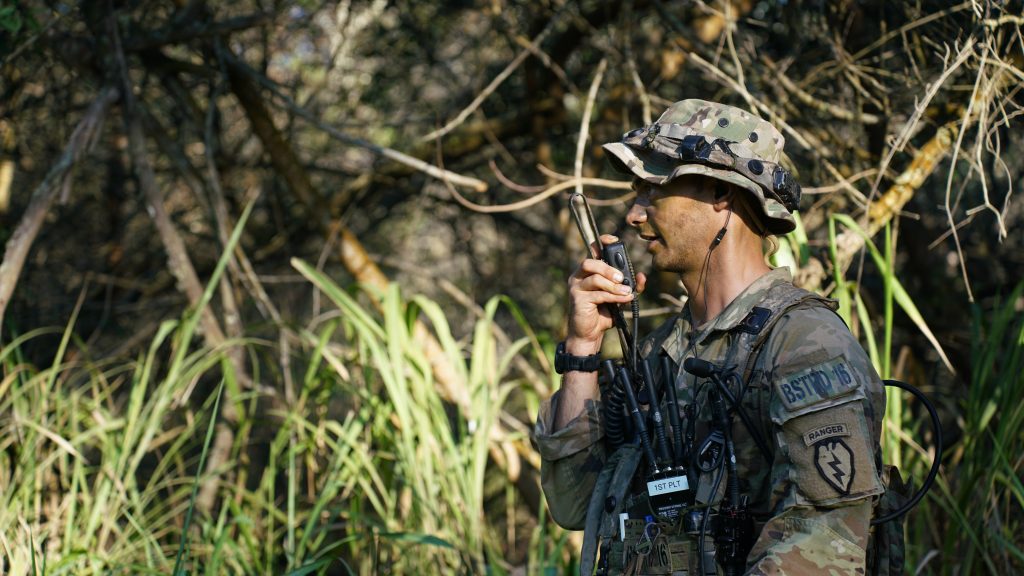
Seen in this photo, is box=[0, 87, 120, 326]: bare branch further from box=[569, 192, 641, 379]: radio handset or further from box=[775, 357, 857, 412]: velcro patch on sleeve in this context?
box=[775, 357, 857, 412]: velcro patch on sleeve

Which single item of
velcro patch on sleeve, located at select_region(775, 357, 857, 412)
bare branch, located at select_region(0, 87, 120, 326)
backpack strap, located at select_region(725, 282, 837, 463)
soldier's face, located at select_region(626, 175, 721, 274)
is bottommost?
velcro patch on sleeve, located at select_region(775, 357, 857, 412)

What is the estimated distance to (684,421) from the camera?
67.4 inches

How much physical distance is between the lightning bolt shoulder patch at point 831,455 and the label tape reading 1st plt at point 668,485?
21cm

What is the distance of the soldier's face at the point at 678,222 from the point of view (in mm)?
1771

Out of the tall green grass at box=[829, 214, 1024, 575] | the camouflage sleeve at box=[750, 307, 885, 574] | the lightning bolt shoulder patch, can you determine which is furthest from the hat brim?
the tall green grass at box=[829, 214, 1024, 575]

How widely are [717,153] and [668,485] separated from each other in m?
0.58

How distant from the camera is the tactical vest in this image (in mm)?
1614

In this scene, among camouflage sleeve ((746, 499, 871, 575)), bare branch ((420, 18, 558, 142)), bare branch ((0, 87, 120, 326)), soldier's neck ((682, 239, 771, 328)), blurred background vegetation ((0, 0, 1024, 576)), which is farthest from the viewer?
bare branch ((420, 18, 558, 142))

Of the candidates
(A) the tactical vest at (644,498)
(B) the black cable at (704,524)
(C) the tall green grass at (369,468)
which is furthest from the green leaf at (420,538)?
(B) the black cable at (704,524)

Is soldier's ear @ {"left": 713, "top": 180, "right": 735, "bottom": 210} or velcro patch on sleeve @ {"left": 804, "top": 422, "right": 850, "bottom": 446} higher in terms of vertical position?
soldier's ear @ {"left": 713, "top": 180, "right": 735, "bottom": 210}

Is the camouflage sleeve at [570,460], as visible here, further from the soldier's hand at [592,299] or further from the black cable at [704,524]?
the black cable at [704,524]

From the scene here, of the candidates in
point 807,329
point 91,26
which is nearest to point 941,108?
point 807,329

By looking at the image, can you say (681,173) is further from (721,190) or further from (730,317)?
(730,317)

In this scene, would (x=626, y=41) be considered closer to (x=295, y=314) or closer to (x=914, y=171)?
(x=914, y=171)
